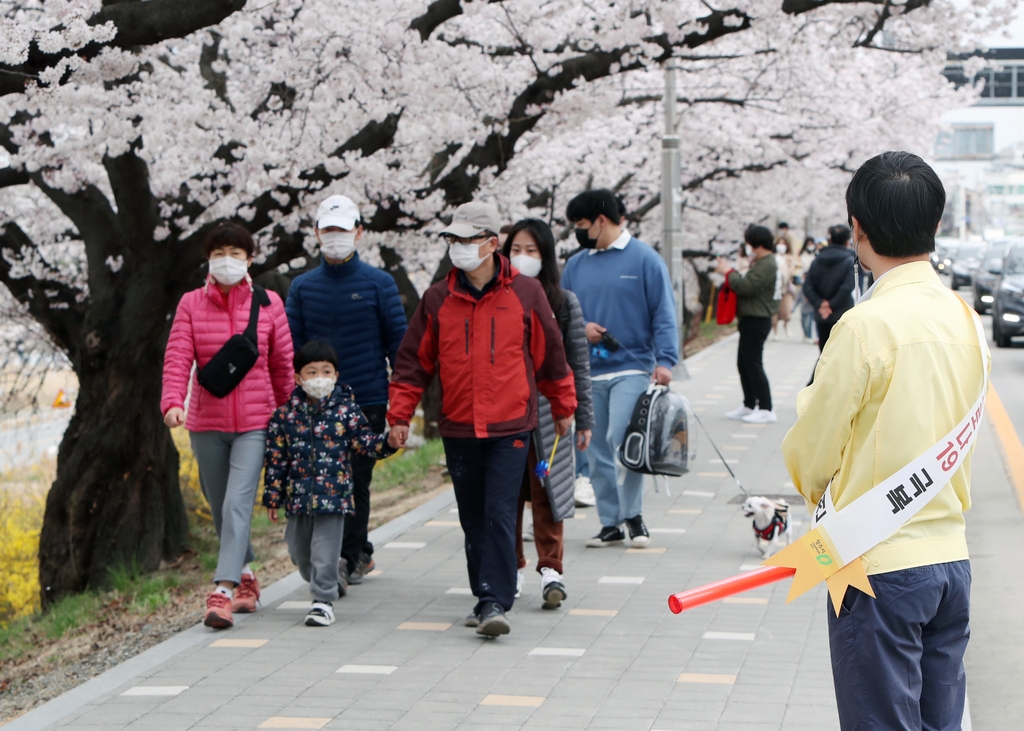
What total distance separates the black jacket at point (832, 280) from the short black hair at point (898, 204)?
904 cm

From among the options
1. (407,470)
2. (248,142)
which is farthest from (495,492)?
(407,470)

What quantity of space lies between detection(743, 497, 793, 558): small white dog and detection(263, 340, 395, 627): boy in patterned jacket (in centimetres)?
212

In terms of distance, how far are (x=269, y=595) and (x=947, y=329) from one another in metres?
4.48

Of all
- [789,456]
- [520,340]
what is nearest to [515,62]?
[520,340]

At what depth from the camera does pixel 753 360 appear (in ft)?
41.1

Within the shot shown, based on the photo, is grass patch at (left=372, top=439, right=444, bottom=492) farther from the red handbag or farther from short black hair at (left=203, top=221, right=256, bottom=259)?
short black hair at (left=203, top=221, right=256, bottom=259)

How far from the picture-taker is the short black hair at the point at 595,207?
702 centimetres

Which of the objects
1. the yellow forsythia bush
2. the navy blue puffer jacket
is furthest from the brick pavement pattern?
the yellow forsythia bush

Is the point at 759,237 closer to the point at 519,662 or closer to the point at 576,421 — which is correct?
the point at 576,421

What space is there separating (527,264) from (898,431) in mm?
3663

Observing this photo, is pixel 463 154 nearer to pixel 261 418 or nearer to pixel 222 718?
pixel 261 418

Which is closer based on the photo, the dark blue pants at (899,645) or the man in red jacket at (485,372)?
the dark blue pants at (899,645)

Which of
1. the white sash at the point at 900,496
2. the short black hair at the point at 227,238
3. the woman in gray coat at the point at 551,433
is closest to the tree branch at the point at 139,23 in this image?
the short black hair at the point at 227,238

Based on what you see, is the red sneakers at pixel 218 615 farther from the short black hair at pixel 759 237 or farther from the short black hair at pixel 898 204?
the short black hair at pixel 759 237
